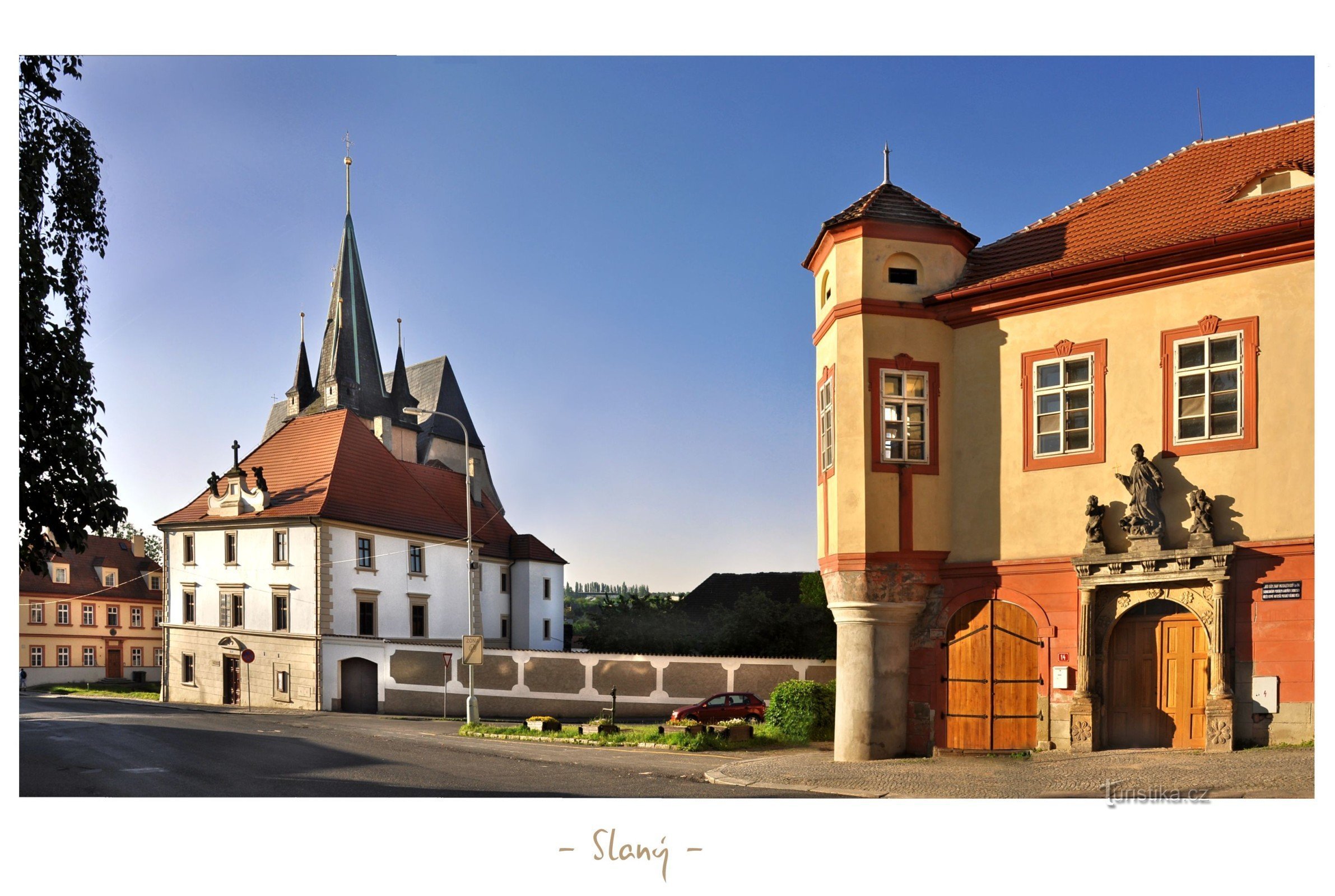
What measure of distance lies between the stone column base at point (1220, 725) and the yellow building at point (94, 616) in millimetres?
12691

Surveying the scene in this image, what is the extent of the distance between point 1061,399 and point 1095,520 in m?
1.58

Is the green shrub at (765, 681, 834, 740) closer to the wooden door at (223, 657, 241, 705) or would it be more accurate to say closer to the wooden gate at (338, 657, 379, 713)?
the wooden gate at (338, 657, 379, 713)

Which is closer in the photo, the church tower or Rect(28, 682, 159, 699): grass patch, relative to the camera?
the church tower

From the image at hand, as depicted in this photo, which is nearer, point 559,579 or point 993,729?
point 993,729

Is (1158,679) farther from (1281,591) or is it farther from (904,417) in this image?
(904,417)

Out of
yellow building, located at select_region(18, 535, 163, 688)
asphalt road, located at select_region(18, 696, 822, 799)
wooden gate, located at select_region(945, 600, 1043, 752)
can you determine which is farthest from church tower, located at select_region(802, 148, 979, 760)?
yellow building, located at select_region(18, 535, 163, 688)

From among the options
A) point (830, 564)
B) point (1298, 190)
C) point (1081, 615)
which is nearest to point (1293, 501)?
point (1081, 615)

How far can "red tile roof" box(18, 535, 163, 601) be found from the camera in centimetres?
1457

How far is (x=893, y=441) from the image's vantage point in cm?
1377

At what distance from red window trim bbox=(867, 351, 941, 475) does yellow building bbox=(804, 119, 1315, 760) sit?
0.03 meters

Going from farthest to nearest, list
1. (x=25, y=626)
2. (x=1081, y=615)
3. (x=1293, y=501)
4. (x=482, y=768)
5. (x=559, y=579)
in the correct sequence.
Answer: (x=559, y=579)
(x=25, y=626)
(x=482, y=768)
(x=1081, y=615)
(x=1293, y=501)

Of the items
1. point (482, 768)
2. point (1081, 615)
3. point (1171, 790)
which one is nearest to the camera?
point (1171, 790)
